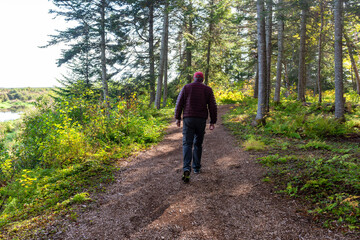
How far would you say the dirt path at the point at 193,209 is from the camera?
272 centimetres

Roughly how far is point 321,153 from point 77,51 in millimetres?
14450

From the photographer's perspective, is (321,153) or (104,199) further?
(321,153)

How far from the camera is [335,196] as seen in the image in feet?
10.4

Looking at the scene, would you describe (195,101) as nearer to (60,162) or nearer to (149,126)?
(60,162)

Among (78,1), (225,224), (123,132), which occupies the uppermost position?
(78,1)

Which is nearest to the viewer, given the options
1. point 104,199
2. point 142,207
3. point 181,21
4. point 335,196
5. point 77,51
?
point 335,196

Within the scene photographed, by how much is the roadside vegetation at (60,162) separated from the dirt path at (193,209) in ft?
1.60

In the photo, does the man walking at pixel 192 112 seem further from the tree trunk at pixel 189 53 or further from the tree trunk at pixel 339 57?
the tree trunk at pixel 189 53

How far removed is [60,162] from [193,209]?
4018 millimetres

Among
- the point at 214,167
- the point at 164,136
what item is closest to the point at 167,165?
the point at 214,167

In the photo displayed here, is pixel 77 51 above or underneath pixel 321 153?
above

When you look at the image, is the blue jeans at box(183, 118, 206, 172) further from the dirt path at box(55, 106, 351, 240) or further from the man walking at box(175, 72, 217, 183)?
the dirt path at box(55, 106, 351, 240)

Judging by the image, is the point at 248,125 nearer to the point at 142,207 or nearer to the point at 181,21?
the point at 142,207

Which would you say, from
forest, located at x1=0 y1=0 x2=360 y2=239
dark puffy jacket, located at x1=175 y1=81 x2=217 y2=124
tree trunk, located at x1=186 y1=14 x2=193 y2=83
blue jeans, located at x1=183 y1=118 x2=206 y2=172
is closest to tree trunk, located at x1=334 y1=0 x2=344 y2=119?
forest, located at x1=0 y1=0 x2=360 y2=239
